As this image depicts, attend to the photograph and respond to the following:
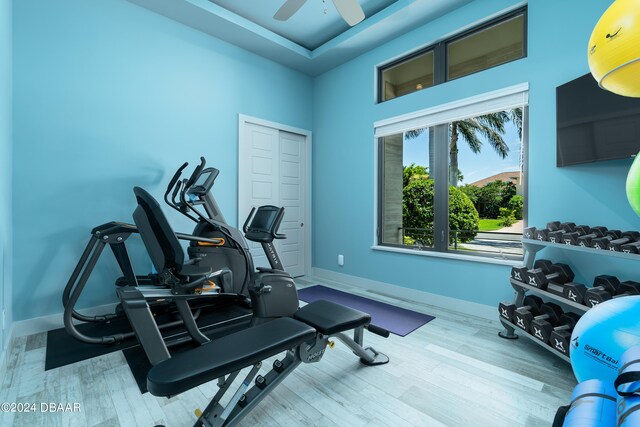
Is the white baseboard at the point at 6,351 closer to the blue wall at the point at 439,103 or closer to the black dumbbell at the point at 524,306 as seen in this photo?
the blue wall at the point at 439,103

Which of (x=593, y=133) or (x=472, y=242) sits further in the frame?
(x=472, y=242)

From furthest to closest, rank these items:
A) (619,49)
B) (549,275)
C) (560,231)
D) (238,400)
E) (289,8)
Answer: (289,8) → (549,275) → (560,231) → (238,400) → (619,49)

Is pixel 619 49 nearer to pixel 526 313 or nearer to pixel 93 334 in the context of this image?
pixel 526 313

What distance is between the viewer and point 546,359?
2.17 metres

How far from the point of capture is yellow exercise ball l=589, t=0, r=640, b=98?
1.10 meters

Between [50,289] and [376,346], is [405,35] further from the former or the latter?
[50,289]

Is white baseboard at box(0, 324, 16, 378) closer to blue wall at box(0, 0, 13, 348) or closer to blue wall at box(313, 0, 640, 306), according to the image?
blue wall at box(0, 0, 13, 348)

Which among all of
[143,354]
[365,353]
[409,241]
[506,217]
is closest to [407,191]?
[409,241]

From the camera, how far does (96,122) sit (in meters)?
2.97

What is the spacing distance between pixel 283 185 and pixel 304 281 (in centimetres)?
152

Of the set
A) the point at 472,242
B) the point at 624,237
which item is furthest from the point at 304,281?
the point at 624,237

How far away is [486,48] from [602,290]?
2.65 meters

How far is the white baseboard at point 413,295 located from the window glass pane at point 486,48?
2.52 metres

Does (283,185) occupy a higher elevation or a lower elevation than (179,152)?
lower
